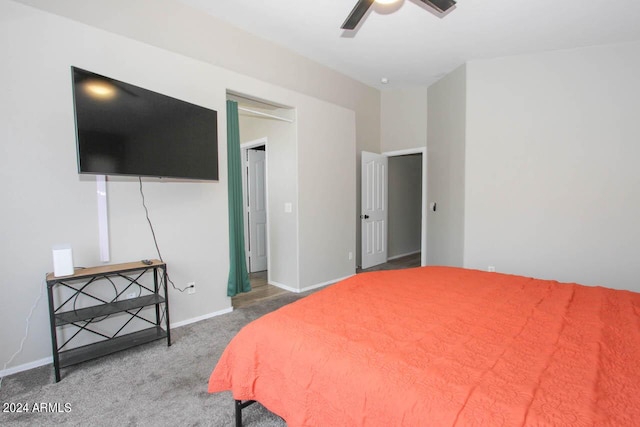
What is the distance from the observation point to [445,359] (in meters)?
1.12

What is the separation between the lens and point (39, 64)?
2.18 m

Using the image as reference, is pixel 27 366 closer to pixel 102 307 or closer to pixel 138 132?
pixel 102 307

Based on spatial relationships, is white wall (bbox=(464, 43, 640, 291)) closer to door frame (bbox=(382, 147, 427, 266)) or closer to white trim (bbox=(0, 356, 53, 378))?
door frame (bbox=(382, 147, 427, 266))

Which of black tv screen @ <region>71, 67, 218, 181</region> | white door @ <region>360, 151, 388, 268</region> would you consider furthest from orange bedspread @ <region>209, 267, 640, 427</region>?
white door @ <region>360, 151, 388, 268</region>

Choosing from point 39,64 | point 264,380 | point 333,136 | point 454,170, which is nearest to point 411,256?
point 454,170

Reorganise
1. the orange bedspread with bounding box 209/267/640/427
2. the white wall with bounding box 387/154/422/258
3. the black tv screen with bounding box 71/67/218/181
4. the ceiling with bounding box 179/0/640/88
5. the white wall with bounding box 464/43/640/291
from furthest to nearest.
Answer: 1. the white wall with bounding box 387/154/422/258
2. the white wall with bounding box 464/43/640/291
3. the ceiling with bounding box 179/0/640/88
4. the black tv screen with bounding box 71/67/218/181
5. the orange bedspread with bounding box 209/267/640/427

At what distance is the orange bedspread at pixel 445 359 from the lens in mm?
903

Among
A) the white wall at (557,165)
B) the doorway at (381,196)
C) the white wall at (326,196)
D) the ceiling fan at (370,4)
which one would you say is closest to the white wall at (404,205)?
the doorway at (381,196)

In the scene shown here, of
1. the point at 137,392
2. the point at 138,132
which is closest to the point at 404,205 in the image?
the point at 138,132

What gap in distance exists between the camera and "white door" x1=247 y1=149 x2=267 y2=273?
4.92 m

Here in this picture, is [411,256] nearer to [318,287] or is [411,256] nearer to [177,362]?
[318,287]

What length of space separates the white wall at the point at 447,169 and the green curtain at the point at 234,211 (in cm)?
277

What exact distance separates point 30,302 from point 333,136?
3.51m

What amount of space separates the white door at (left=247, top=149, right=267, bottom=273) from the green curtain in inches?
57.9
